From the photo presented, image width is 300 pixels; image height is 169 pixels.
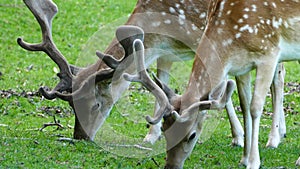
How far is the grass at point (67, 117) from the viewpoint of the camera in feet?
28.6

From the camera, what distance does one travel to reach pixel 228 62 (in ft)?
27.4

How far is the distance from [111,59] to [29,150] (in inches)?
56.2

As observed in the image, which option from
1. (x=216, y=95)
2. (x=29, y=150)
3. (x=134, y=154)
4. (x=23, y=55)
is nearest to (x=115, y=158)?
(x=134, y=154)

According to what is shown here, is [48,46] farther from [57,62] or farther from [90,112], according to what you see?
[90,112]

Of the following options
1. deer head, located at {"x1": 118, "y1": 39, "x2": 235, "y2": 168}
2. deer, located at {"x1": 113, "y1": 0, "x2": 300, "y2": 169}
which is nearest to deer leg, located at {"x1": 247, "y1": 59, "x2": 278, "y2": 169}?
deer, located at {"x1": 113, "y1": 0, "x2": 300, "y2": 169}

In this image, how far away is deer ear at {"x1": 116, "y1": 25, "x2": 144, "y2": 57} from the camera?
8.81 metres

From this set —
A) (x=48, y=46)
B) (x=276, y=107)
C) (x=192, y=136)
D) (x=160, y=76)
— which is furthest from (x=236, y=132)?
(x=48, y=46)

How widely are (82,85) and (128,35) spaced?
2.87 ft

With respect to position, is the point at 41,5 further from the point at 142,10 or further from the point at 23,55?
the point at 23,55

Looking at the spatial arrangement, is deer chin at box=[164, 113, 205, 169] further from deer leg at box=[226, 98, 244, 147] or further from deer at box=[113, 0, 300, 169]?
deer leg at box=[226, 98, 244, 147]

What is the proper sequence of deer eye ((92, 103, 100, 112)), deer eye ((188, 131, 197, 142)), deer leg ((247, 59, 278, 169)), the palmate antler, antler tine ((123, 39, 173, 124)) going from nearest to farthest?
antler tine ((123, 39, 173, 124))
deer eye ((188, 131, 197, 142))
deer leg ((247, 59, 278, 169))
the palmate antler
deer eye ((92, 103, 100, 112))

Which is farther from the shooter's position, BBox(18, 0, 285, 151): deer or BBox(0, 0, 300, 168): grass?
BBox(18, 0, 285, 151): deer

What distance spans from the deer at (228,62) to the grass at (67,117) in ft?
2.46

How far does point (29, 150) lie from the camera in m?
8.80
